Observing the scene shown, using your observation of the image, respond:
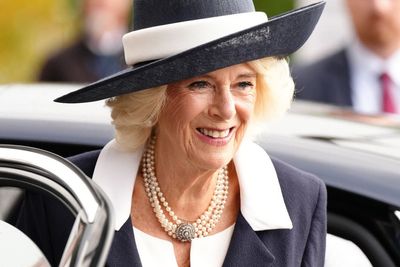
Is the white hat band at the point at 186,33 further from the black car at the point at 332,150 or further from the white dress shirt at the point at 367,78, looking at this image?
the white dress shirt at the point at 367,78

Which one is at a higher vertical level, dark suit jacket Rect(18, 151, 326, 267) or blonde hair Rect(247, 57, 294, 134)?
blonde hair Rect(247, 57, 294, 134)

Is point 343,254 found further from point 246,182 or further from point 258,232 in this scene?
point 246,182

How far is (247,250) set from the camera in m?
3.78

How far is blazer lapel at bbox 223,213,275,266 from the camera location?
375 centimetres

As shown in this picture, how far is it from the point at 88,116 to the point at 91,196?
1.20 meters

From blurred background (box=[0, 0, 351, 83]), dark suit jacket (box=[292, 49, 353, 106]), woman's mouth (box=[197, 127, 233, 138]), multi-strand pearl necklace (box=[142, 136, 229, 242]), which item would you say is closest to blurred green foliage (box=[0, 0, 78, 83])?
blurred background (box=[0, 0, 351, 83])

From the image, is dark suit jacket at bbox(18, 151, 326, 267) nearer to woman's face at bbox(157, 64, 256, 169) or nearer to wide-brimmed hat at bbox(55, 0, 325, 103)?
woman's face at bbox(157, 64, 256, 169)

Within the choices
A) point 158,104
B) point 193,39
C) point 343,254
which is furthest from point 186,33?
point 343,254

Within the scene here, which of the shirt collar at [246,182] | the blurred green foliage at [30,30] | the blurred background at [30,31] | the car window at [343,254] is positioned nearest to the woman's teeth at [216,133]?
the shirt collar at [246,182]

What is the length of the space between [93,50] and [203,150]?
6.43 m

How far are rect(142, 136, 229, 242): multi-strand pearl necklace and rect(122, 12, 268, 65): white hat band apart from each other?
391 mm

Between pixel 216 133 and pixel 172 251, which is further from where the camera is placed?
pixel 172 251

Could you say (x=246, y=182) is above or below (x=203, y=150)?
below

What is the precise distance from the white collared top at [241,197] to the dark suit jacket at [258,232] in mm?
27
